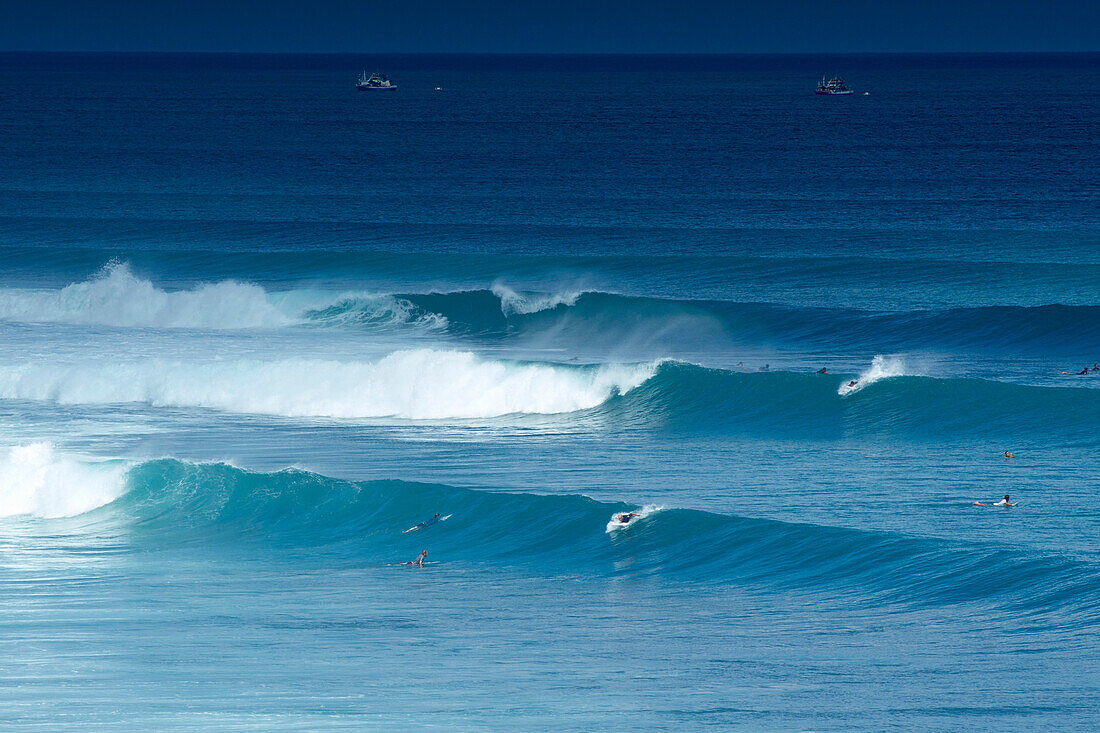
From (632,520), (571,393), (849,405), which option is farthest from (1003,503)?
(571,393)

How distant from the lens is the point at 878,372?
97.5 feet

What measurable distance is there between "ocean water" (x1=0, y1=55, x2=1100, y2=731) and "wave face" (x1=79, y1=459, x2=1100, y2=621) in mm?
67

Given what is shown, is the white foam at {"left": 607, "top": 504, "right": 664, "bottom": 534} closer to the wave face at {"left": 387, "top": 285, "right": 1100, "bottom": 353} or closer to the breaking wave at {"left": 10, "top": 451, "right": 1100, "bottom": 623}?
the breaking wave at {"left": 10, "top": 451, "right": 1100, "bottom": 623}

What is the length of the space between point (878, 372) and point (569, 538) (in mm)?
11964

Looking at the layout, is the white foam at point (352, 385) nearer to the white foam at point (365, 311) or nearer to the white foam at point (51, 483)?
the white foam at point (51, 483)

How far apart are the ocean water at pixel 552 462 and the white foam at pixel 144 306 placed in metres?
0.17

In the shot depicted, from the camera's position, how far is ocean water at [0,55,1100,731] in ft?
47.5

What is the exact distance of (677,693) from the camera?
14.0 metres

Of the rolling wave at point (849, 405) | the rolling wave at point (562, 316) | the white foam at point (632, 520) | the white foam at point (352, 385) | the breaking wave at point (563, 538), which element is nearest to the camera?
the breaking wave at point (563, 538)

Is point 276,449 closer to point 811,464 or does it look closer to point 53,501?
point 53,501

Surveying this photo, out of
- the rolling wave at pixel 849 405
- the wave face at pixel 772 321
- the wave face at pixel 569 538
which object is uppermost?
the wave face at pixel 772 321

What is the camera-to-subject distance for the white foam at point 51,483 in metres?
22.4

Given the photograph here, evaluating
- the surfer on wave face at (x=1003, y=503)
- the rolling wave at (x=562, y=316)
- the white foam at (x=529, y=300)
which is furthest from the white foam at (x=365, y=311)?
the surfer on wave face at (x=1003, y=503)

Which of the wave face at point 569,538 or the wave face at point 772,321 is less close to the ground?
the wave face at point 772,321
